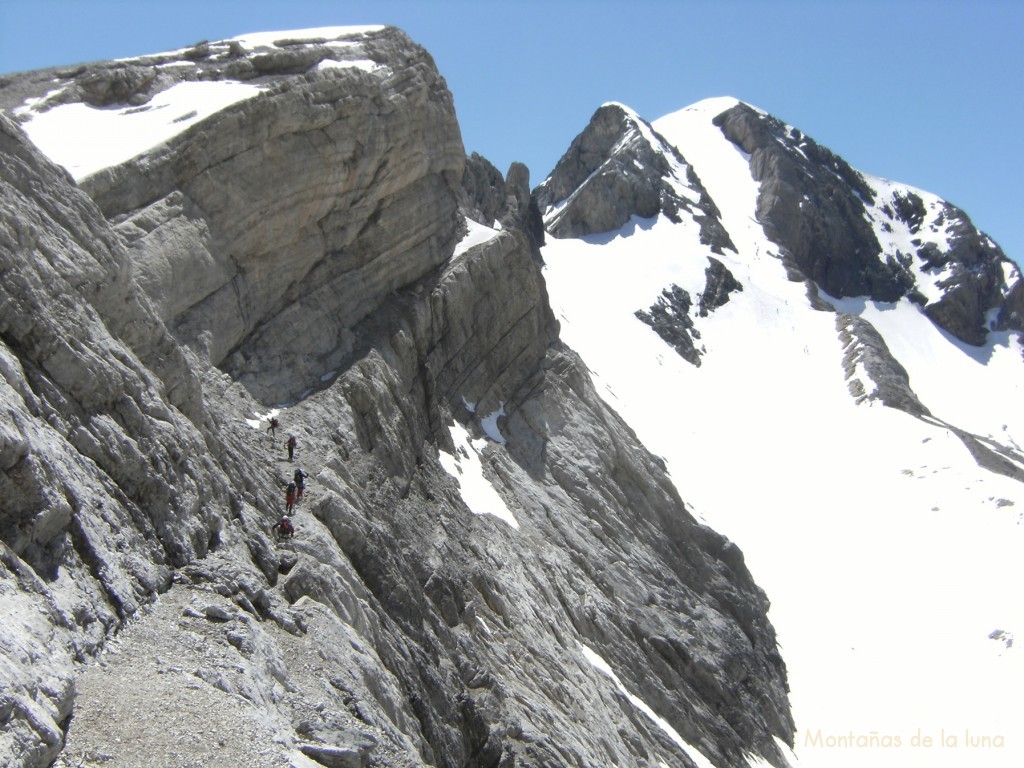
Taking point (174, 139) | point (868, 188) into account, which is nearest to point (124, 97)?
point (174, 139)

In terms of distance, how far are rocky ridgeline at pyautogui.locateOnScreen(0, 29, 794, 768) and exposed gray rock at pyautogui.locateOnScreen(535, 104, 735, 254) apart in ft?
154

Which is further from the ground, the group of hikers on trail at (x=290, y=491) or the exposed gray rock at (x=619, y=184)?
the exposed gray rock at (x=619, y=184)

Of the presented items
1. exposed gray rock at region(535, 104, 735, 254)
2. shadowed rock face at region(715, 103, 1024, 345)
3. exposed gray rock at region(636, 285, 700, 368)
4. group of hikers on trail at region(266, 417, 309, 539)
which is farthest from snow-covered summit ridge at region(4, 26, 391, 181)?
shadowed rock face at region(715, 103, 1024, 345)

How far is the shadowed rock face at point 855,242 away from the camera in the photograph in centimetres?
10219

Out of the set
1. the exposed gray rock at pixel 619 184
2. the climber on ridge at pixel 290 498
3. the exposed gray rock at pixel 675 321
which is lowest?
the climber on ridge at pixel 290 498

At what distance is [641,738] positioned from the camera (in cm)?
2797

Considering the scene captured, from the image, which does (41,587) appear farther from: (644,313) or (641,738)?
(644,313)

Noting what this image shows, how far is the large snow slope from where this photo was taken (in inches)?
1543

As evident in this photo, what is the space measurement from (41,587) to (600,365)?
47.7 m

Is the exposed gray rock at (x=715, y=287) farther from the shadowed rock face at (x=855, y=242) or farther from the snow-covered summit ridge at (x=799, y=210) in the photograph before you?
the shadowed rock face at (x=855, y=242)

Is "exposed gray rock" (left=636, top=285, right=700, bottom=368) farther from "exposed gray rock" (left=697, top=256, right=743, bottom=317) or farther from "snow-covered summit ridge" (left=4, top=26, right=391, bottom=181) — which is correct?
"snow-covered summit ridge" (left=4, top=26, right=391, bottom=181)

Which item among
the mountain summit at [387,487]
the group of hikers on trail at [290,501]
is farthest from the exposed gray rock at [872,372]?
the group of hikers on trail at [290,501]

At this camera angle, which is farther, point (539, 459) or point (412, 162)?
point (539, 459)

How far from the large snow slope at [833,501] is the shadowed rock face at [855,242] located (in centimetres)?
1791
